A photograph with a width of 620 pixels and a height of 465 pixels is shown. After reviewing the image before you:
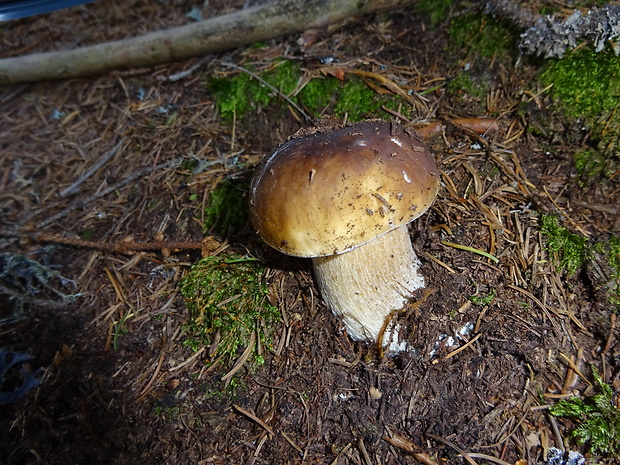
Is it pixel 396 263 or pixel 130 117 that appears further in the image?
pixel 130 117

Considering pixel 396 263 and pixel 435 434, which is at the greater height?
pixel 396 263

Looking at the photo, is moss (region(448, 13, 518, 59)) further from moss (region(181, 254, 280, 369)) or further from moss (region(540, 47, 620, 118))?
moss (region(181, 254, 280, 369))

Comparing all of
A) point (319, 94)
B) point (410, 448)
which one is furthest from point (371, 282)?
point (319, 94)

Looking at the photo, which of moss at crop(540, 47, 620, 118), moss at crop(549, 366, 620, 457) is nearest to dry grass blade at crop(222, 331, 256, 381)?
moss at crop(549, 366, 620, 457)

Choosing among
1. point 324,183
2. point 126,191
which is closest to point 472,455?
point 324,183

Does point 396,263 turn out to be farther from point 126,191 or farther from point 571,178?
point 126,191

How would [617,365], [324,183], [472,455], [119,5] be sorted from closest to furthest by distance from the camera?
[324,183] < [472,455] < [617,365] < [119,5]

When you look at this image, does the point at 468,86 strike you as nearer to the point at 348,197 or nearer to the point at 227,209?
the point at 348,197

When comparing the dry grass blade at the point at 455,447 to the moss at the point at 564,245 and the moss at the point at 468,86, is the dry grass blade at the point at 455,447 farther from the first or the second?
the moss at the point at 468,86
